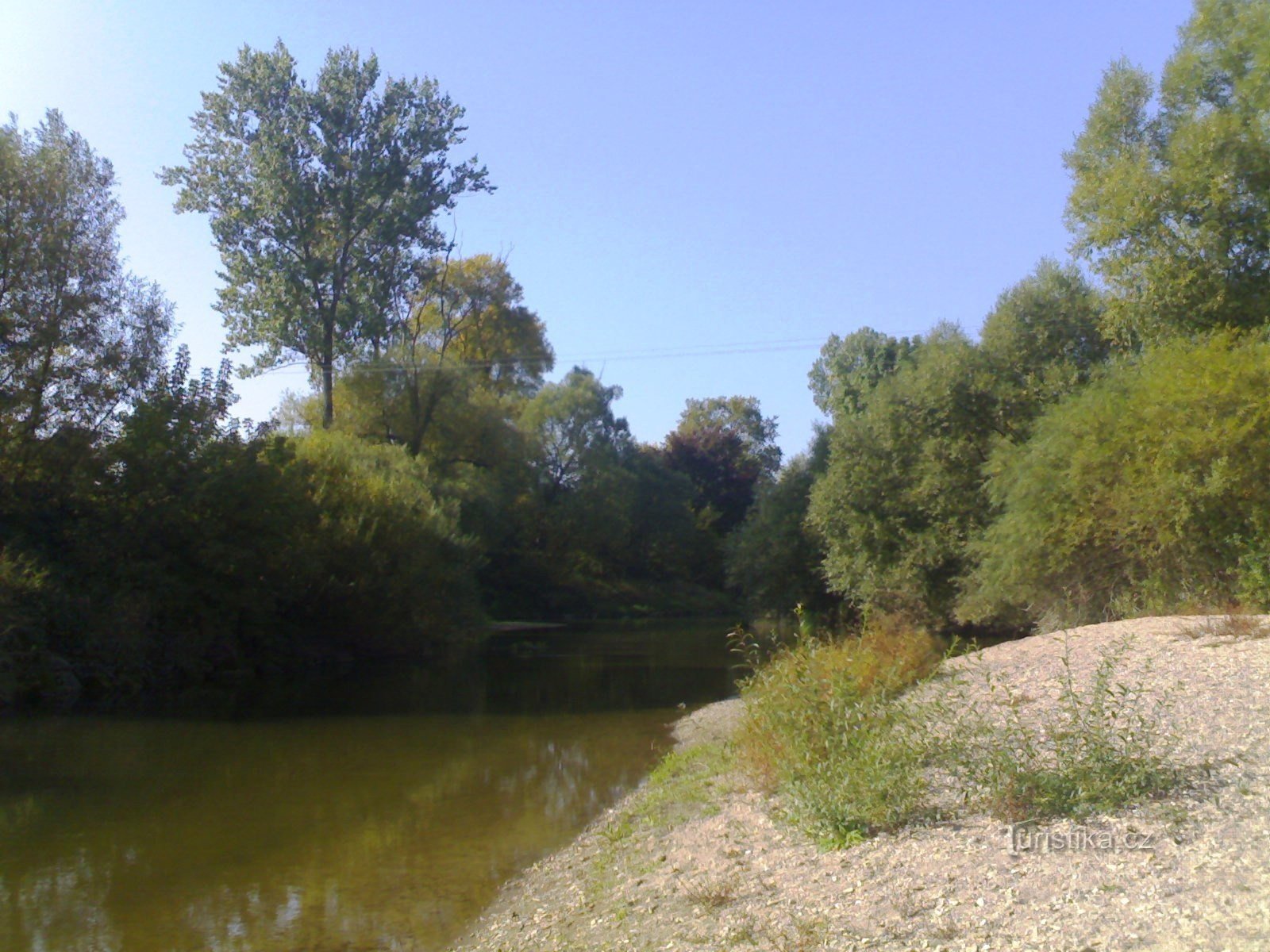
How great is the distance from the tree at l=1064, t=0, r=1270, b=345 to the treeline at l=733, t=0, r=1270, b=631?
4cm

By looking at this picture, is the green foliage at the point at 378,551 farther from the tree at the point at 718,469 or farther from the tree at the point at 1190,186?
the tree at the point at 718,469

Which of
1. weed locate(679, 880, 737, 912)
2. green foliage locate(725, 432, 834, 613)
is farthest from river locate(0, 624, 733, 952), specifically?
green foliage locate(725, 432, 834, 613)

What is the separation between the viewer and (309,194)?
123 feet

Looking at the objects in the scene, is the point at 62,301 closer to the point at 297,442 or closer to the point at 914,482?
the point at 297,442

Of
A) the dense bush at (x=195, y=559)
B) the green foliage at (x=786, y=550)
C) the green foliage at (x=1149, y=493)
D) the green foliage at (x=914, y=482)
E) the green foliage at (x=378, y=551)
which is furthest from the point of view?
the green foliage at (x=786, y=550)

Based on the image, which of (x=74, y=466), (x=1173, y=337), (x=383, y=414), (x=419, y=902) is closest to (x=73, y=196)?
(x=74, y=466)

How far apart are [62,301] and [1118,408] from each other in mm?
24674

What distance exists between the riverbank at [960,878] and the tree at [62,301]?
71.7ft

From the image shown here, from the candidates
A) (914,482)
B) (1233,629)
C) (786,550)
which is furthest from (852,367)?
(1233,629)

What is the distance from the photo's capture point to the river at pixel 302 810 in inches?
365

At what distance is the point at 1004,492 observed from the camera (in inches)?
1014

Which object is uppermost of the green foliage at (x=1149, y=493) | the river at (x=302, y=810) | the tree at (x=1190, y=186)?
the tree at (x=1190, y=186)

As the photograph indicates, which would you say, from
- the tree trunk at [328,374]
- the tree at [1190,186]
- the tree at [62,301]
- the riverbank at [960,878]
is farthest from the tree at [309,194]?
the riverbank at [960,878]

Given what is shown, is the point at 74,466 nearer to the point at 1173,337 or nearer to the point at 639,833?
the point at 639,833
